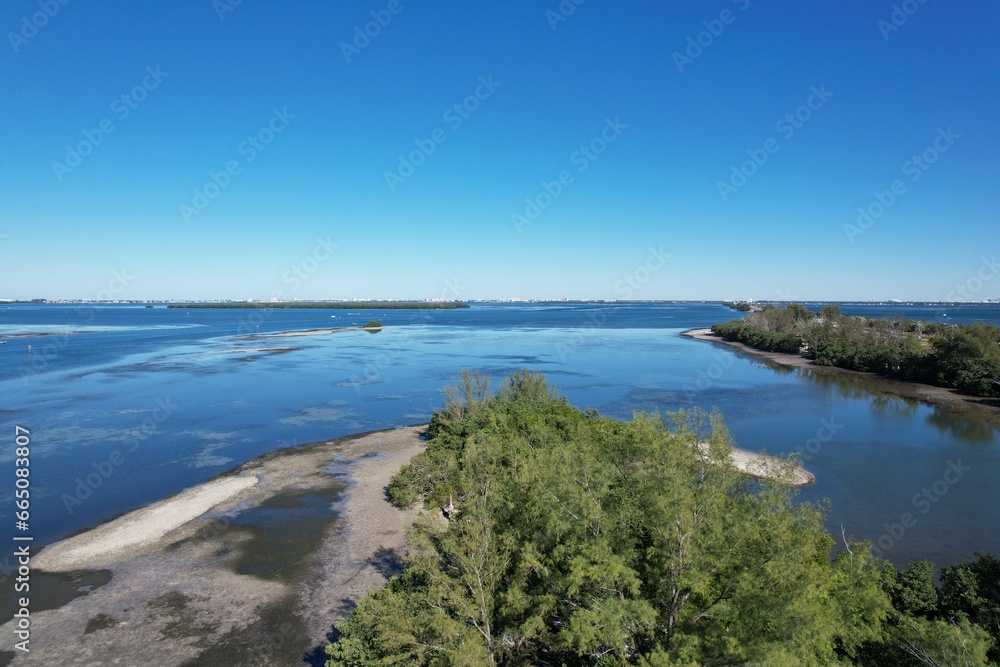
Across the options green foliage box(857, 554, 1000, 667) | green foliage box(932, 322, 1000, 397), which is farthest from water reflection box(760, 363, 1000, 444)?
green foliage box(857, 554, 1000, 667)

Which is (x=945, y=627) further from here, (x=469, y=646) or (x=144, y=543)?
(x=144, y=543)

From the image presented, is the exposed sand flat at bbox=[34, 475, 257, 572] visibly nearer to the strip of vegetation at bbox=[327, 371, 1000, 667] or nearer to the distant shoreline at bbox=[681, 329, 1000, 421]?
the strip of vegetation at bbox=[327, 371, 1000, 667]

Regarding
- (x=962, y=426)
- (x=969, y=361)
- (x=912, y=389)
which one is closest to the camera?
(x=962, y=426)

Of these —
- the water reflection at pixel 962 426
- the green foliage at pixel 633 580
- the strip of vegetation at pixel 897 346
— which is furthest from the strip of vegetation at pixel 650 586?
the strip of vegetation at pixel 897 346

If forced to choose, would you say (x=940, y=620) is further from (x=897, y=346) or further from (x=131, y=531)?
(x=897, y=346)

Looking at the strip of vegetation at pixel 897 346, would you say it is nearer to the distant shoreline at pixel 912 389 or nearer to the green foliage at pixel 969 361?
the green foliage at pixel 969 361

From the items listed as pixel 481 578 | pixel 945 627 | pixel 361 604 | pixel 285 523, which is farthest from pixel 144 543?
pixel 945 627

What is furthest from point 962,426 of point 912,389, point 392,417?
point 392,417
